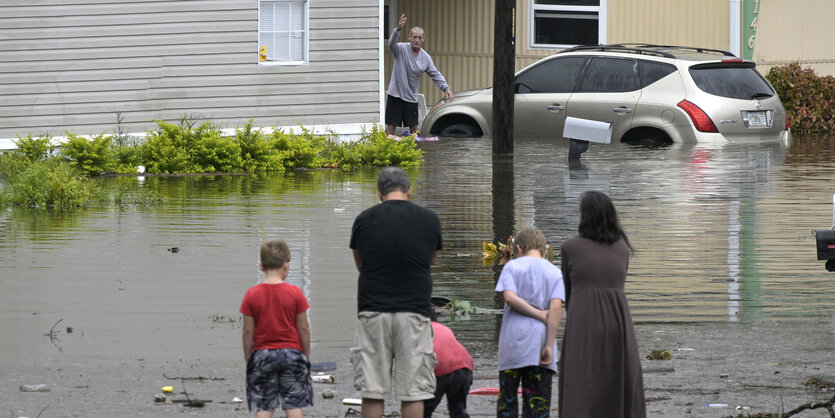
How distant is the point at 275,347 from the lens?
20.2ft

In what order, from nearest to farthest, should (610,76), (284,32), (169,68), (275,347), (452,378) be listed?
1. (275,347)
2. (452,378)
3. (169,68)
4. (284,32)
5. (610,76)

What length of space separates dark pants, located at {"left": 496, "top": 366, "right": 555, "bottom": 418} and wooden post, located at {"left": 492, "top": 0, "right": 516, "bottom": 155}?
12.1 metres

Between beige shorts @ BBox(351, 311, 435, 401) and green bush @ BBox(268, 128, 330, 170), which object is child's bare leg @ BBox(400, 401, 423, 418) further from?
green bush @ BBox(268, 128, 330, 170)

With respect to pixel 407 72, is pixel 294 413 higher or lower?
lower

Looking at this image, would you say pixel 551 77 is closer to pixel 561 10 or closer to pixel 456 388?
pixel 561 10

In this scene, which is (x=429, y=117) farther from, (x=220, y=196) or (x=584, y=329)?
(x=584, y=329)

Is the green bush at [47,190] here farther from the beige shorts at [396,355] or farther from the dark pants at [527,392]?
the dark pants at [527,392]

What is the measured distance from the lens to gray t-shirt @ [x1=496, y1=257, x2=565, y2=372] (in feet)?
21.0

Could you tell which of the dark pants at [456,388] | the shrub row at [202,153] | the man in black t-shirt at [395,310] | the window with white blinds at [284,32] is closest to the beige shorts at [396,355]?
Result: the man in black t-shirt at [395,310]

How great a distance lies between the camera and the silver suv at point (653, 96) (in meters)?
19.2

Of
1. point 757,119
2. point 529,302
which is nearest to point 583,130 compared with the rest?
→ point 757,119

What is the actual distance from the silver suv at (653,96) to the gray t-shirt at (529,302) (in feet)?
42.8

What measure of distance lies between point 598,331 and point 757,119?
45.6 ft

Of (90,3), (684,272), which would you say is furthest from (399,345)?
(90,3)
